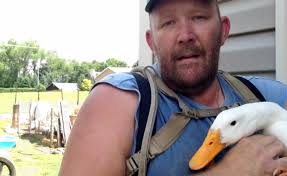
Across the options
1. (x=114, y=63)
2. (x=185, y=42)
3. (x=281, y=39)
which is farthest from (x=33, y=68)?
(x=185, y=42)

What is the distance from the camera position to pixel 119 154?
1.21 m

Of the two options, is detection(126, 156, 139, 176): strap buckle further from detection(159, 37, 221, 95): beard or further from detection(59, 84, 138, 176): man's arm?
detection(159, 37, 221, 95): beard

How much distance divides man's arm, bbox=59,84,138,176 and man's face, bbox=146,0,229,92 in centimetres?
20

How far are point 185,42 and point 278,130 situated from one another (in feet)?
1.34

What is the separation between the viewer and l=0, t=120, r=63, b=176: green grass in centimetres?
759

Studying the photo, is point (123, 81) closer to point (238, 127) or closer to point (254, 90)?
point (238, 127)

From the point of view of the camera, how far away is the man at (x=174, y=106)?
120 centimetres

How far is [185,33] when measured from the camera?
1.37 m

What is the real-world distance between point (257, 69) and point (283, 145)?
85 cm

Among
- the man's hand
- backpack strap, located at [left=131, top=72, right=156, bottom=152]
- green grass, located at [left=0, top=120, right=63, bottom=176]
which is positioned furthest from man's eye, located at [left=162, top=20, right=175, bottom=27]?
green grass, located at [left=0, top=120, right=63, bottom=176]

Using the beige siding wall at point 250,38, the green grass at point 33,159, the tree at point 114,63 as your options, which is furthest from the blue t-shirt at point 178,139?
the tree at point 114,63

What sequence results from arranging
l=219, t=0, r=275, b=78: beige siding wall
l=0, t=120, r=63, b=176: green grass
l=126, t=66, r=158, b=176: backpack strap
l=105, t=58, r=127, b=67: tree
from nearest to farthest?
l=126, t=66, r=158, b=176: backpack strap
l=219, t=0, r=275, b=78: beige siding wall
l=0, t=120, r=63, b=176: green grass
l=105, t=58, r=127, b=67: tree

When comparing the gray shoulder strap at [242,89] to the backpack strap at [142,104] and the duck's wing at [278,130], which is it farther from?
the backpack strap at [142,104]

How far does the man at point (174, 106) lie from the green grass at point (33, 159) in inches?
248
